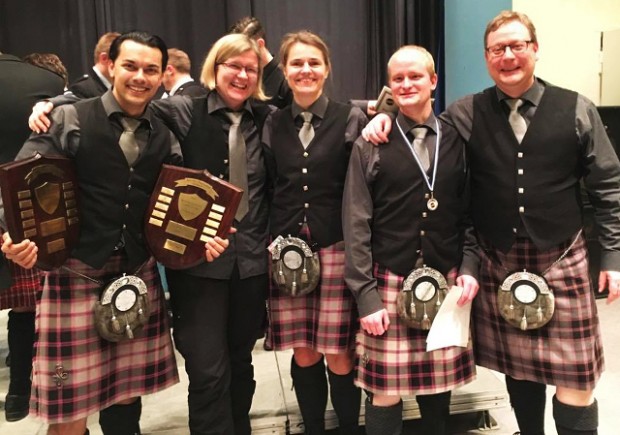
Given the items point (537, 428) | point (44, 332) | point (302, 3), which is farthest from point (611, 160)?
point (302, 3)

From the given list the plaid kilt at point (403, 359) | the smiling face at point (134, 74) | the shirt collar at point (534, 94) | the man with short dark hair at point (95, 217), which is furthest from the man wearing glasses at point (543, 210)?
the smiling face at point (134, 74)

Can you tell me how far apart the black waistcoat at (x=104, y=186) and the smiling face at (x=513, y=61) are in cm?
107

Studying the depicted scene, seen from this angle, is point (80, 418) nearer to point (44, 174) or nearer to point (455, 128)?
point (44, 174)

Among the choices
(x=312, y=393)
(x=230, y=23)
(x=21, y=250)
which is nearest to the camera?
(x=21, y=250)

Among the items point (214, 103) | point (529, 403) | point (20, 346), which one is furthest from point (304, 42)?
point (20, 346)

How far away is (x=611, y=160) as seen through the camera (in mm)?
1747

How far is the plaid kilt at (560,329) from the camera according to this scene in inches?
69.1

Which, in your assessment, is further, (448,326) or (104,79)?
(104,79)

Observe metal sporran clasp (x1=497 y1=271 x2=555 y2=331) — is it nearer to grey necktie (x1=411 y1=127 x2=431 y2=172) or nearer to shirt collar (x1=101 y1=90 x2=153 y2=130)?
grey necktie (x1=411 y1=127 x2=431 y2=172)

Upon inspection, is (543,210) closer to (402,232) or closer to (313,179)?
(402,232)

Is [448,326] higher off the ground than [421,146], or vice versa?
[421,146]

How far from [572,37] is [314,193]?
11.2 feet

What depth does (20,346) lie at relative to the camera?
2.65 m

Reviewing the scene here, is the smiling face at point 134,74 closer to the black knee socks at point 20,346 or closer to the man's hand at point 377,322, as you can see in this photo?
the man's hand at point 377,322
